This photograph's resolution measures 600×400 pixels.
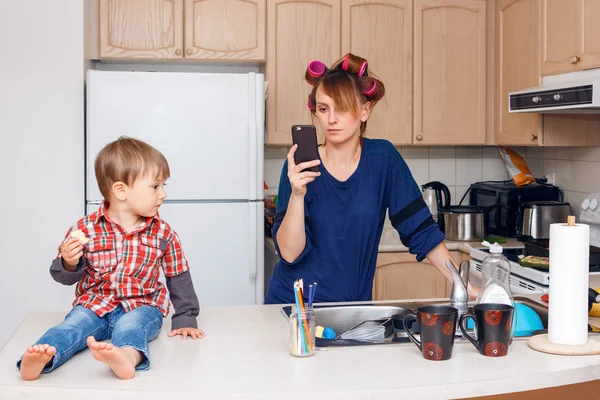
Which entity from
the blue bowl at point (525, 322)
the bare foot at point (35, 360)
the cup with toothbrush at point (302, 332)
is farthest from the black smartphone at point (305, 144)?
the bare foot at point (35, 360)

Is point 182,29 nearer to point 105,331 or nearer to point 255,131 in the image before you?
point 255,131

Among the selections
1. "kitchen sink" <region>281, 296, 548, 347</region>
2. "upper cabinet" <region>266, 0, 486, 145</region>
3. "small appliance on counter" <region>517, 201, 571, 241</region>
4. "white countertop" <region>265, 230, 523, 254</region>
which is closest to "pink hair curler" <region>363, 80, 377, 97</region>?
"kitchen sink" <region>281, 296, 548, 347</region>

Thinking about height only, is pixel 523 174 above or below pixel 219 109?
below

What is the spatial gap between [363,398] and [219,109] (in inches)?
80.3

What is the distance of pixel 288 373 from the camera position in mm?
Answer: 1381

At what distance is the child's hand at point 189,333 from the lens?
1.65m

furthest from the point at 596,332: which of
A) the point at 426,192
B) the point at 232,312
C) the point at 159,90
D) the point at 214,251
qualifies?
the point at 426,192

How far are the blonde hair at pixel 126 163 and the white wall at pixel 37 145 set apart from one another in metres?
1.50

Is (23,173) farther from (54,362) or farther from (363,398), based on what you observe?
(363,398)

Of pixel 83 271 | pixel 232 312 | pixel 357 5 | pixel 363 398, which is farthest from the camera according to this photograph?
pixel 357 5

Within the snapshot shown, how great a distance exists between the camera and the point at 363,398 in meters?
1.28

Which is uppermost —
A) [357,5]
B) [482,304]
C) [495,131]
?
[357,5]

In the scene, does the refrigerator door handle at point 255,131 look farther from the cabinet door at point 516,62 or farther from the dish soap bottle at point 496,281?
the dish soap bottle at point 496,281

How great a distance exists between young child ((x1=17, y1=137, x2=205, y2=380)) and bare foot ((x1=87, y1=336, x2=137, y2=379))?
0.22 m
